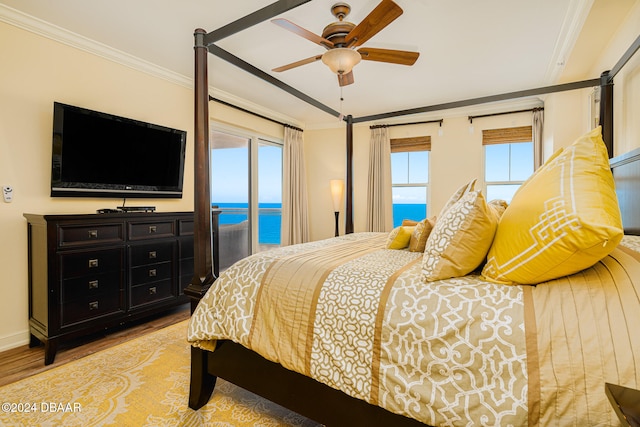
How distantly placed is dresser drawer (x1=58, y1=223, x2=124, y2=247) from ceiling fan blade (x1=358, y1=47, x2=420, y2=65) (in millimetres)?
2403

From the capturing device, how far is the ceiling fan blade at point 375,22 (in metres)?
1.73

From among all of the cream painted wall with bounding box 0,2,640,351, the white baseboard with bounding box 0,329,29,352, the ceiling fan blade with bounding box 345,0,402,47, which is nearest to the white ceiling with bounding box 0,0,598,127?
the cream painted wall with bounding box 0,2,640,351

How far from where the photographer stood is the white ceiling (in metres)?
2.23

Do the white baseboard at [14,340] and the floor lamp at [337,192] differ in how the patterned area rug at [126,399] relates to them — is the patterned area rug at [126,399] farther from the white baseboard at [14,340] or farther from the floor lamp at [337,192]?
the floor lamp at [337,192]

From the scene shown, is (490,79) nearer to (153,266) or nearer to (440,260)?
(440,260)

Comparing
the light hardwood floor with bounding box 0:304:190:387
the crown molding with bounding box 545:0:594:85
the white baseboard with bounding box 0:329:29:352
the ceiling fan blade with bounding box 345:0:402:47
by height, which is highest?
the crown molding with bounding box 545:0:594:85

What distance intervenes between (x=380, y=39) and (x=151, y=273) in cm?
293

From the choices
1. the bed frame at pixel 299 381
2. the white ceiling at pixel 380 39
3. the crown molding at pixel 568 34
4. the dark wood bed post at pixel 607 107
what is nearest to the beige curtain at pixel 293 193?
the white ceiling at pixel 380 39

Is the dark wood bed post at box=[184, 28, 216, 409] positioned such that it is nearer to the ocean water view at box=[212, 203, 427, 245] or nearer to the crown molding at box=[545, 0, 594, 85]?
the crown molding at box=[545, 0, 594, 85]

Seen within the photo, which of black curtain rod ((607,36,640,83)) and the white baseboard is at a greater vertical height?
black curtain rod ((607,36,640,83))

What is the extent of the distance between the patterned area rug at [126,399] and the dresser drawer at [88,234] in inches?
33.2

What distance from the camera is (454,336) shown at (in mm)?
948

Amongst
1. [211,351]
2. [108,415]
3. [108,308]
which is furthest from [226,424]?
[108,308]

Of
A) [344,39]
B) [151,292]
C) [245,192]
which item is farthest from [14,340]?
[344,39]
